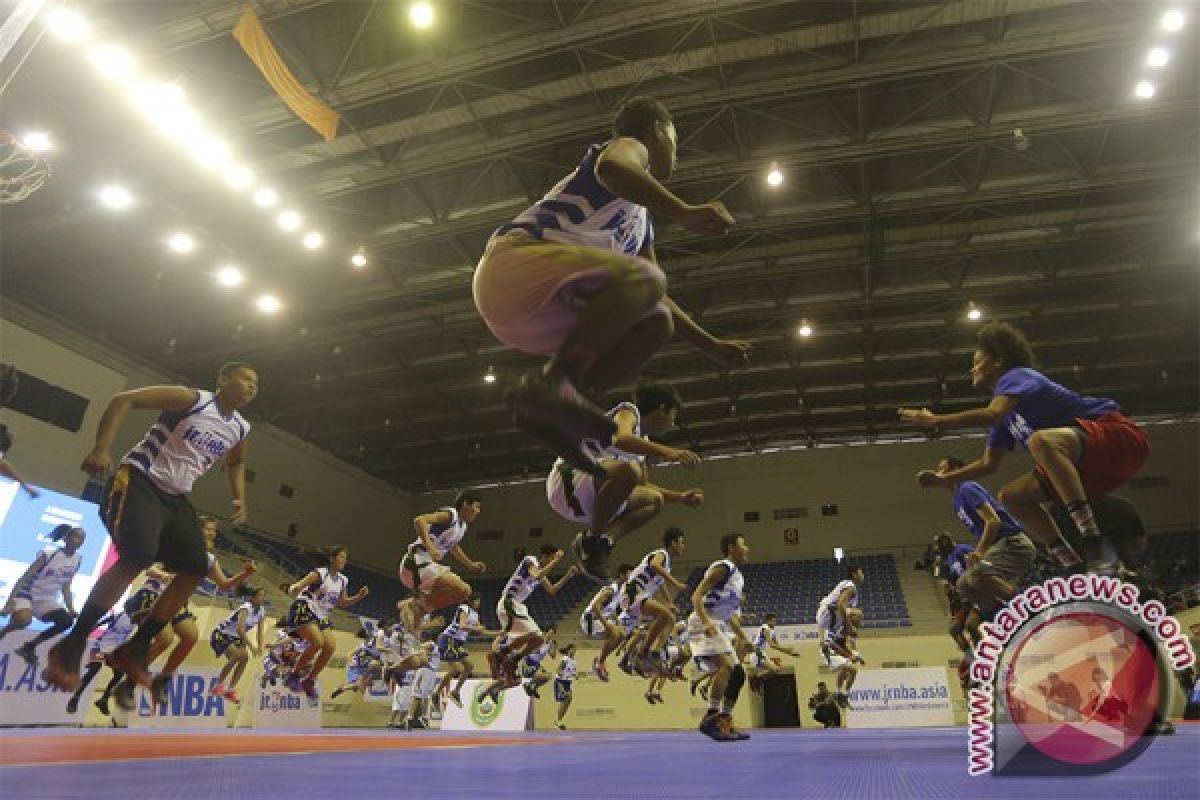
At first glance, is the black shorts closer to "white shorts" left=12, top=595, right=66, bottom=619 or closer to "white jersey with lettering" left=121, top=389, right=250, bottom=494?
"white jersey with lettering" left=121, top=389, right=250, bottom=494

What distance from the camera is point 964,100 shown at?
440 inches

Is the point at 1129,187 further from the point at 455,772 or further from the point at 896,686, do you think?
the point at 455,772

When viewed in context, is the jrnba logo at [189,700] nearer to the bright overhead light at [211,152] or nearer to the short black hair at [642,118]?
the bright overhead light at [211,152]

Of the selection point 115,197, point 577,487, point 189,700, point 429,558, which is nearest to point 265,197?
point 115,197

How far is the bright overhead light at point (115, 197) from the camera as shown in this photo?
12078mm

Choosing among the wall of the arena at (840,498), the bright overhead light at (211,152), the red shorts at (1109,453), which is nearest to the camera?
the red shorts at (1109,453)

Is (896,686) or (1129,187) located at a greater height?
(1129,187)

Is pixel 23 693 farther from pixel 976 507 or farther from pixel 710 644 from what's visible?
pixel 976 507

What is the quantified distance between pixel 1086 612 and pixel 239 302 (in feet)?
56.9

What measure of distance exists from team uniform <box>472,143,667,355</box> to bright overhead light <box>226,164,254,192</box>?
36.5ft

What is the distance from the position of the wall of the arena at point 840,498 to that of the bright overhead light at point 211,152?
1794 cm

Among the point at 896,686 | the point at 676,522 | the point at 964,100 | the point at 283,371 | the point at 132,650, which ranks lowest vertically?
the point at 896,686

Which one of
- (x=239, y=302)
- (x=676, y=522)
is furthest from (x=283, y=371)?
(x=676, y=522)

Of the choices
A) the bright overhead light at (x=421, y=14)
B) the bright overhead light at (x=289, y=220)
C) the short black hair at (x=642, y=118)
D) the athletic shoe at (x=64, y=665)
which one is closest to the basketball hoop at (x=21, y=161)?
the bright overhead light at (x=289, y=220)
